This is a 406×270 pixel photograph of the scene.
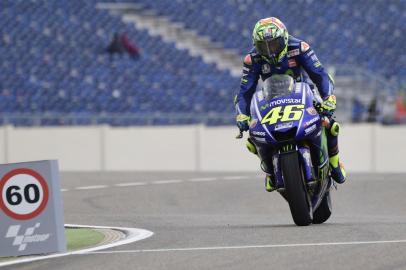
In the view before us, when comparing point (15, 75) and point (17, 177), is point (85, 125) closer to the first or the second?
point (15, 75)

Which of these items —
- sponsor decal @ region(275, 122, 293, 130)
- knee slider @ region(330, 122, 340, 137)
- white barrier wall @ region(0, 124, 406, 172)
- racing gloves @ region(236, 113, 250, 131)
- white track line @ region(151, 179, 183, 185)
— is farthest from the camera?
white barrier wall @ region(0, 124, 406, 172)

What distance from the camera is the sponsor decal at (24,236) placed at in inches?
328

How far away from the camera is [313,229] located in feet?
32.1

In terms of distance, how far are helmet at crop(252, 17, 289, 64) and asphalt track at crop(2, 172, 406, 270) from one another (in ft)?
5.35

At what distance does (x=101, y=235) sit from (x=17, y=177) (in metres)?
1.57

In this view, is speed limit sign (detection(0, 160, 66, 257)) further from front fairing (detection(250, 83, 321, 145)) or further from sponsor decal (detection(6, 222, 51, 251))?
front fairing (detection(250, 83, 321, 145))

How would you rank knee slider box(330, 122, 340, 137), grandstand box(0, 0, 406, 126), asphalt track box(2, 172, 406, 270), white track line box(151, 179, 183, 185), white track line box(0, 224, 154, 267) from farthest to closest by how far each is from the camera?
grandstand box(0, 0, 406, 126), white track line box(151, 179, 183, 185), knee slider box(330, 122, 340, 137), white track line box(0, 224, 154, 267), asphalt track box(2, 172, 406, 270)

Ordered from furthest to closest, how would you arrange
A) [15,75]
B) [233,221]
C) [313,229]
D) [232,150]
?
1. [15,75]
2. [232,150]
3. [233,221]
4. [313,229]

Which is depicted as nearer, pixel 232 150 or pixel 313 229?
pixel 313 229

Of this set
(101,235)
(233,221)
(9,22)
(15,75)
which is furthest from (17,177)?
(9,22)

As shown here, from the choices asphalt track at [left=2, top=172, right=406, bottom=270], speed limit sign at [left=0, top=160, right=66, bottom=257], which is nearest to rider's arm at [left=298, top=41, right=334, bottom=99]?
asphalt track at [left=2, top=172, right=406, bottom=270]

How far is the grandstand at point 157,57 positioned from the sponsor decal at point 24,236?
15755mm

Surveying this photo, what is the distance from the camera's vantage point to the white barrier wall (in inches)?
923

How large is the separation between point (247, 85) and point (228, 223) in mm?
1410
